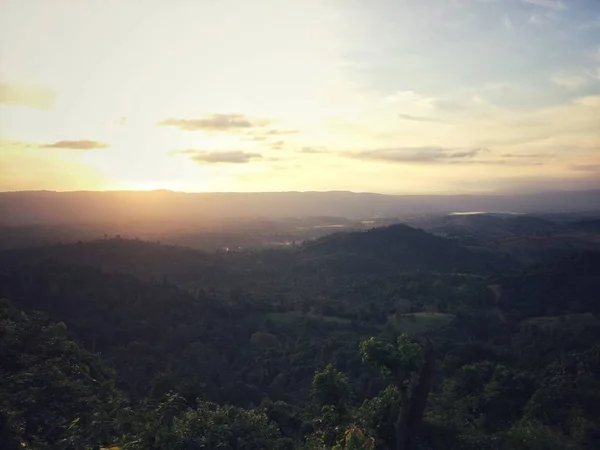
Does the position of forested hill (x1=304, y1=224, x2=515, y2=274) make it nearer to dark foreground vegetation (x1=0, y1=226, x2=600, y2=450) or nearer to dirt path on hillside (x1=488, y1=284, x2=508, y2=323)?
dark foreground vegetation (x1=0, y1=226, x2=600, y2=450)

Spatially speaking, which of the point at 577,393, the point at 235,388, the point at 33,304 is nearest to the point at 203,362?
the point at 235,388

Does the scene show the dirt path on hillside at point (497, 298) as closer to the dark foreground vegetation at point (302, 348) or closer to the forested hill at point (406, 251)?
the dark foreground vegetation at point (302, 348)

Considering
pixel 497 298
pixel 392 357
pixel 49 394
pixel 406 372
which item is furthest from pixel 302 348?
pixel 392 357

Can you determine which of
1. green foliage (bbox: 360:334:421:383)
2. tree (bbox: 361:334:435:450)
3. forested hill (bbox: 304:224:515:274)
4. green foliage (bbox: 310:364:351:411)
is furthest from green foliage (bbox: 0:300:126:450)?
forested hill (bbox: 304:224:515:274)

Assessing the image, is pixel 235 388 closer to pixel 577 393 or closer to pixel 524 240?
pixel 577 393

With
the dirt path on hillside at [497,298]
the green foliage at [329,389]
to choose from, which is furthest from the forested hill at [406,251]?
the green foliage at [329,389]
